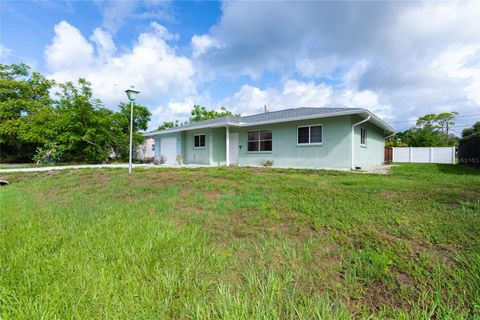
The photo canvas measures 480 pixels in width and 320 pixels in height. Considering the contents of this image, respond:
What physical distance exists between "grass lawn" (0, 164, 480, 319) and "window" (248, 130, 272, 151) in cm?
823

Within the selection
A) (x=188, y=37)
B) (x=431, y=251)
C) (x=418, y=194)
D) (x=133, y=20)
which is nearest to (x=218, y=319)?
(x=431, y=251)

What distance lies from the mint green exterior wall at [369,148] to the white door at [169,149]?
1232cm

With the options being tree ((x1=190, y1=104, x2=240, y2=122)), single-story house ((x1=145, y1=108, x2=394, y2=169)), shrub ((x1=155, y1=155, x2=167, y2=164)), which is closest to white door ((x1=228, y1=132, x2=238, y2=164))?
single-story house ((x1=145, y1=108, x2=394, y2=169))

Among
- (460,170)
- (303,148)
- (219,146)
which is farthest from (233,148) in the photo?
(460,170)

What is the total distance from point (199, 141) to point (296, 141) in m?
7.20

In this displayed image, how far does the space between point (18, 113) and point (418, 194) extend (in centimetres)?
2818

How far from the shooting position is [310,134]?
10352 millimetres

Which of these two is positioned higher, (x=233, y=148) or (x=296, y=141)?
(x=296, y=141)

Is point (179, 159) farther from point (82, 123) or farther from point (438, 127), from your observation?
point (438, 127)

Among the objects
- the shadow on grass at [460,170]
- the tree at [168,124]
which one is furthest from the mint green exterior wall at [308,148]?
the tree at [168,124]

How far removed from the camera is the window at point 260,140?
11.8m

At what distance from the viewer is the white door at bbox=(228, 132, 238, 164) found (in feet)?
43.2

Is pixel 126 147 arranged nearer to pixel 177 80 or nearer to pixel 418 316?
pixel 177 80

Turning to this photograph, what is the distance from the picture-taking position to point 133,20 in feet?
33.6
